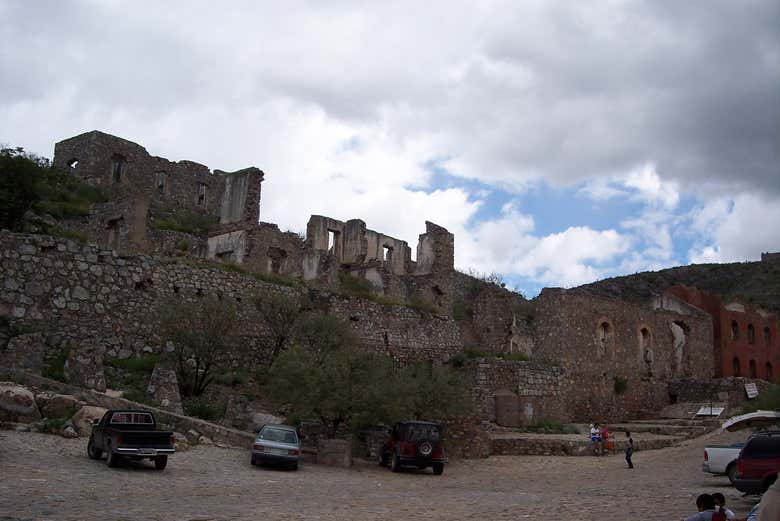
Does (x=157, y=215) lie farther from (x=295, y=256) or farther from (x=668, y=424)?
(x=668, y=424)

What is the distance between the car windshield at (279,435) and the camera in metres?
20.0

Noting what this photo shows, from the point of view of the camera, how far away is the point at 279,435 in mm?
20141

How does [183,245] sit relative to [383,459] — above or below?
above

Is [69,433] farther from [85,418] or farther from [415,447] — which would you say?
[415,447]

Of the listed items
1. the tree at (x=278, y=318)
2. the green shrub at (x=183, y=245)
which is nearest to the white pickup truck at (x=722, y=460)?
the tree at (x=278, y=318)

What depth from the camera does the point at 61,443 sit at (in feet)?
58.5

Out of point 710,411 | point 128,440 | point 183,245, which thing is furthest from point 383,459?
point 710,411

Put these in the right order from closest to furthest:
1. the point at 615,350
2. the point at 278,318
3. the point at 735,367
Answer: the point at 278,318, the point at 615,350, the point at 735,367

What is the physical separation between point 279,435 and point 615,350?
81.1 ft

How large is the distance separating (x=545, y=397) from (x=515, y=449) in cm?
692

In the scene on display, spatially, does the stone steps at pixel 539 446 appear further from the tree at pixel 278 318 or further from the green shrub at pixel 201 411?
the green shrub at pixel 201 411

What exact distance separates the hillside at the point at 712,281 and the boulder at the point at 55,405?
64.5m

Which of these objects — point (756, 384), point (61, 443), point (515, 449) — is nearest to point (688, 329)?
point (756, 384)

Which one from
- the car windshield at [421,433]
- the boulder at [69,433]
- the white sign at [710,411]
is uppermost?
the white sign at [710,411]
